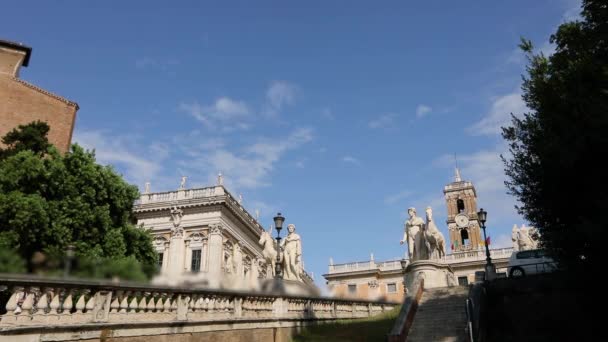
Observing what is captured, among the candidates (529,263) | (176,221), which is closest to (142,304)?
(529,263)

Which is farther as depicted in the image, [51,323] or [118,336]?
[118,336]

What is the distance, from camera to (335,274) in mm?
63406

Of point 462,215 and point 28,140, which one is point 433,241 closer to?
point 28,140

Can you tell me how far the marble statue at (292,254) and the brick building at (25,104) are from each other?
2360 centimetres

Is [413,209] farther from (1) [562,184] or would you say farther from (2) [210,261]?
(2) [210,261]

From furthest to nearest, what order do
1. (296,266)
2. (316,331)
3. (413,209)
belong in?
(413,209) < (296,266) < (316,331)

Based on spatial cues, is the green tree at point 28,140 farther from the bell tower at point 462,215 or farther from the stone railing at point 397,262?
→ the bell tower at point 462,215

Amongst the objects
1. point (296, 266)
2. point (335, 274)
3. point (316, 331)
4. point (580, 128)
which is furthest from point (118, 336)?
point (335, 274)

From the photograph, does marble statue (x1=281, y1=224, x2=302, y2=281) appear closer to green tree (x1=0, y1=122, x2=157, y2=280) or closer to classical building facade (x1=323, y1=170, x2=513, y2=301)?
green tree (x1=0, y1=122, x2=157, y2=280)

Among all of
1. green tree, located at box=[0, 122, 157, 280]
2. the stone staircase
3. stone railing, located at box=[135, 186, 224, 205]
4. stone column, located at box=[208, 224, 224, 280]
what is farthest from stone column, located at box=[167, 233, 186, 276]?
the stone staircase

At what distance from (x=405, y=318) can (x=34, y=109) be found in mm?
33640

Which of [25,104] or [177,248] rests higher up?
[25,104]

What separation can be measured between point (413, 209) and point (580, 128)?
11512 millimetres

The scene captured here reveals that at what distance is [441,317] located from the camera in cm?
1527
